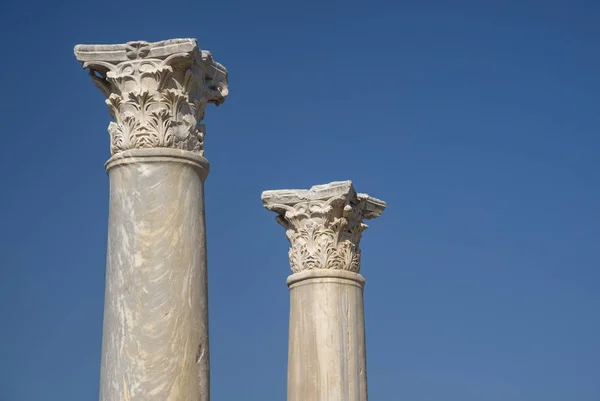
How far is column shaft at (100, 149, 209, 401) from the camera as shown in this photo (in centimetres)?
1991

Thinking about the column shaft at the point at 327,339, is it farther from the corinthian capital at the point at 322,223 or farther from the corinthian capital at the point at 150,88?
the corinthian capital at the point at 150,88

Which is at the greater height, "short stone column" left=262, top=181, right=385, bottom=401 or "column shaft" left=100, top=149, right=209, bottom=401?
"short stone column" left=262, top=181, right=385, bottom=401

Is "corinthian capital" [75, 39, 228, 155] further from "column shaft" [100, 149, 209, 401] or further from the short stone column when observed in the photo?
the short stone column

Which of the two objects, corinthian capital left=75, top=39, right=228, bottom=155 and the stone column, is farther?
corinthian capital left=75, top=39, right=228, bottom=155

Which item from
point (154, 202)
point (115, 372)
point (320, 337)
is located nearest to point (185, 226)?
point (154, 202)

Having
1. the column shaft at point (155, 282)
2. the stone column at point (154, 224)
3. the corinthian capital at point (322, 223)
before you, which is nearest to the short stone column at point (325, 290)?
the corinthian capital at point (322, 223)

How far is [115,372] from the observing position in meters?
20.0

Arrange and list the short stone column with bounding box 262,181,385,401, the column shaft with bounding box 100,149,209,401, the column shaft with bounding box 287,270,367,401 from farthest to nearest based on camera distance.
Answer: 1. the short stone column with bounding box 262,181,385,401
2. the column shaft with bounding box 287,270,367,401
3. the column shaft with bounding box 100,149,209,401

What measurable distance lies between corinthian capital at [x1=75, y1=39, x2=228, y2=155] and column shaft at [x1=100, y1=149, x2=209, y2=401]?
1.39ft

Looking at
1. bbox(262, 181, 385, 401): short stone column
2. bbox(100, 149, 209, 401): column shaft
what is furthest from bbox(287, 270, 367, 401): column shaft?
bbox(100, 149, 209, 401): column shaft

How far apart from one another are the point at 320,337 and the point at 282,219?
466 centimetres

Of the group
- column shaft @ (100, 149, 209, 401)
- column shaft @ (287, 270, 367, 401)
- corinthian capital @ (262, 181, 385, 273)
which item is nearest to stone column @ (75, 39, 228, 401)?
column shaft @ (100, 149, 209, 401)

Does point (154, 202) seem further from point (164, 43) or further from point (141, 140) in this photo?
point (164, 43)

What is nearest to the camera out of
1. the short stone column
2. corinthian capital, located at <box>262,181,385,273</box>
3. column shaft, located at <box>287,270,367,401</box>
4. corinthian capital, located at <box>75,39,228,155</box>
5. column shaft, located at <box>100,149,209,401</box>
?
column shaft, located at <box>100,149,209,401</box>
